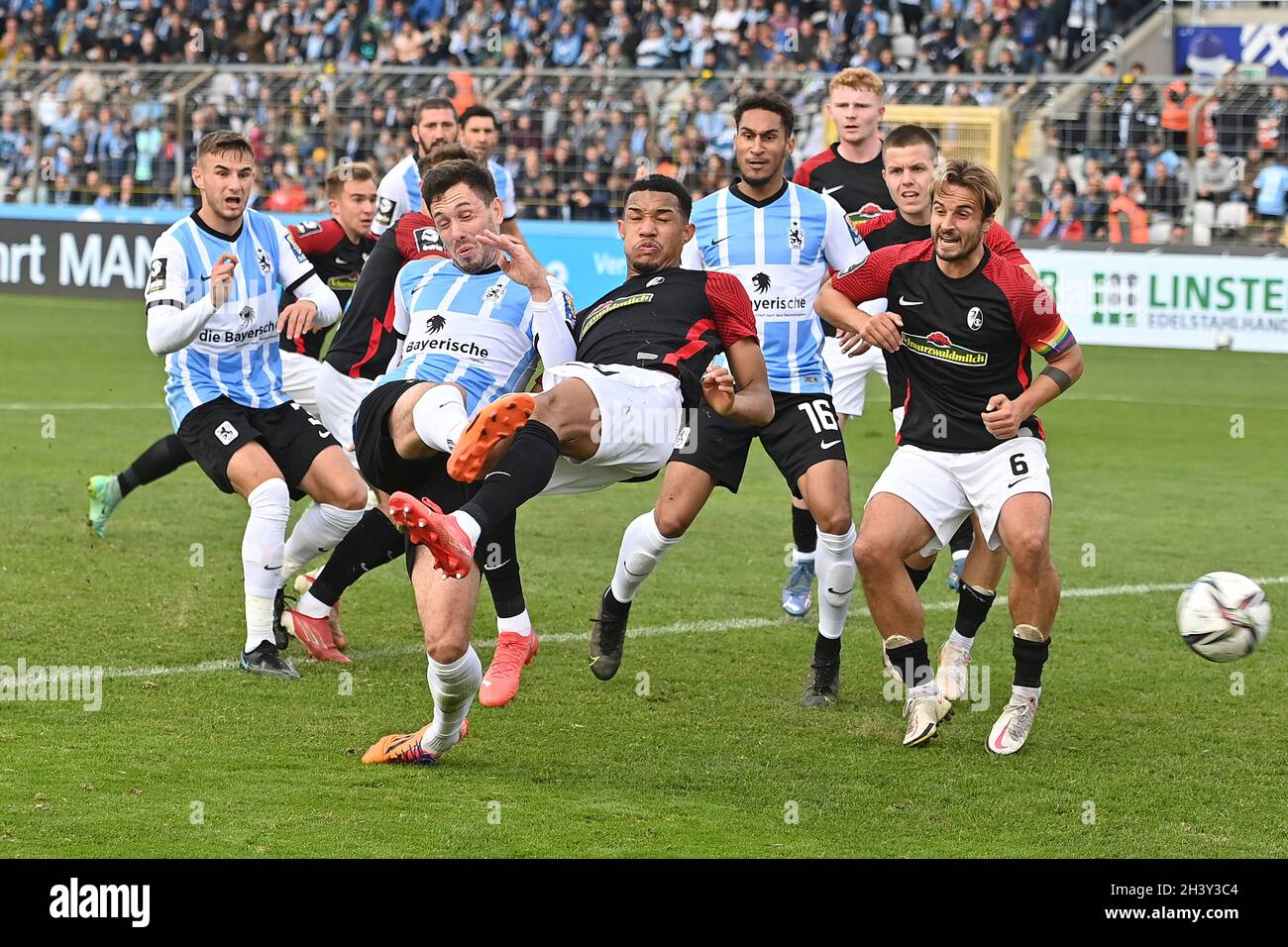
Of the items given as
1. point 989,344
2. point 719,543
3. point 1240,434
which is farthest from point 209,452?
point 1240,434

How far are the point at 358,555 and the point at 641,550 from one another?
1.17 meters

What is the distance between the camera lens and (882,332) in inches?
257

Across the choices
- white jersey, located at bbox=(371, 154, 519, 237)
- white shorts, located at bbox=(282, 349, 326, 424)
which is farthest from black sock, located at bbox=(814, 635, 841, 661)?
white shorts, located at bbox=(282, 349, 326, 424)

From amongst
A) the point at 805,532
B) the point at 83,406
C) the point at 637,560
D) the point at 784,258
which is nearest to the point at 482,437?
the point at 637,560

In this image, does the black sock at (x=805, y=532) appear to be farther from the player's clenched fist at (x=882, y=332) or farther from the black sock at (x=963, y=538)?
the player's clenched fist at (x=882, y=332)

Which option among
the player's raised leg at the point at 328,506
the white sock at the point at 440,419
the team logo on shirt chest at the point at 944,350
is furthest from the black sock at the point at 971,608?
the player's raised leg at the point at 328,506

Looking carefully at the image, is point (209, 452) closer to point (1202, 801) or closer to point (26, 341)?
point (1202, 801)

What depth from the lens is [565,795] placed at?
19.0 feet

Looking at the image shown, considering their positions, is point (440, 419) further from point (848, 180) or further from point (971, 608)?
point (848, 180)

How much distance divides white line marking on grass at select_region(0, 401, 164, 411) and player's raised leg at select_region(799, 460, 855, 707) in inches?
363

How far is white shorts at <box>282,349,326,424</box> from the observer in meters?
9.67

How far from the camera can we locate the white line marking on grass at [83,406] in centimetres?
1508

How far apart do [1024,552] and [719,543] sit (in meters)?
4.37

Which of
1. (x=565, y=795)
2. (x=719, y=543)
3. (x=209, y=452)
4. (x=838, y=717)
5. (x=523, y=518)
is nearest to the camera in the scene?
(x=565, y=795)
